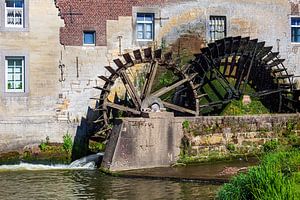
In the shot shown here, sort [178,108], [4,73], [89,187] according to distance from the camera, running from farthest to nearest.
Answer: [4,73] < [178,108] < [89,187]

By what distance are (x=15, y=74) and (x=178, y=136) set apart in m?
6.09

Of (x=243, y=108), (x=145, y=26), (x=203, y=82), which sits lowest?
(x=243, y=108)

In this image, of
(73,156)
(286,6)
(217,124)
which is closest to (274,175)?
(217,124)

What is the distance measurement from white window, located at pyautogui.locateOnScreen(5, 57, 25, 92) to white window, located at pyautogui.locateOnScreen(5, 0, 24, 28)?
1.01 meters

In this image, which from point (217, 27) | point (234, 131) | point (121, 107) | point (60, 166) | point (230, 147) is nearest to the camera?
point (230, 147)

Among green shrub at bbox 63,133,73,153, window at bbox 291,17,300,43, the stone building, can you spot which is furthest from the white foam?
window at bbox 291,17,300,43

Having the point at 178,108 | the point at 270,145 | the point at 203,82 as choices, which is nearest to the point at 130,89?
the point at 178,108

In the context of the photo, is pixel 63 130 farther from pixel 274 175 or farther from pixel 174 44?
pixel 274 175

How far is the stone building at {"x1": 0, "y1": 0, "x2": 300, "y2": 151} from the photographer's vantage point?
16.8 metres

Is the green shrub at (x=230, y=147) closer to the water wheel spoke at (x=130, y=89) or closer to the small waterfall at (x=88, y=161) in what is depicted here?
the water wheel spoke at (x=130, y=89)

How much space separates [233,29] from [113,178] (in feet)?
28.9

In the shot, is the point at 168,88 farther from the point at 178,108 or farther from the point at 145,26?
the point at 145,26

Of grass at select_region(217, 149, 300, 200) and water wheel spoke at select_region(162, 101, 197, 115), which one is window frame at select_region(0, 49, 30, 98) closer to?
water wheel spoke at select_region(162, 101, 197, 115)

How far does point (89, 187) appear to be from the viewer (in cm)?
1075
